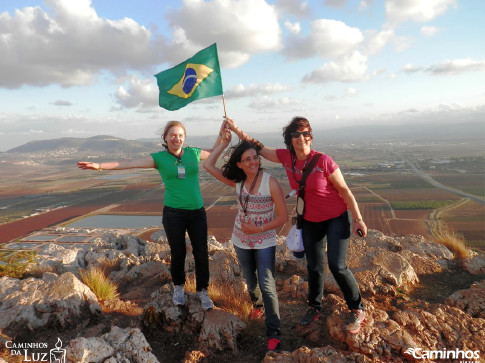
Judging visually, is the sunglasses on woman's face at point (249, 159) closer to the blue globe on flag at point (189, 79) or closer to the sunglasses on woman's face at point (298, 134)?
the sunglasses on woman's face at point (298, 134)

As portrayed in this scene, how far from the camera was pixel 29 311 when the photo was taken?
3574 mm

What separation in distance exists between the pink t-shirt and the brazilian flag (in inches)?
84.4

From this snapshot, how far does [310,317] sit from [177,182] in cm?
232

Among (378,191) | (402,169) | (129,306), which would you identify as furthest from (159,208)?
(402,169)

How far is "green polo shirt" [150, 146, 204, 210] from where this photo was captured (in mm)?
3209

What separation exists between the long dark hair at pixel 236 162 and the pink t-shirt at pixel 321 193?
538 millimetres

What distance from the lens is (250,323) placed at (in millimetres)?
3467

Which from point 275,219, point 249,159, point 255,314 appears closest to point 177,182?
point 249,159

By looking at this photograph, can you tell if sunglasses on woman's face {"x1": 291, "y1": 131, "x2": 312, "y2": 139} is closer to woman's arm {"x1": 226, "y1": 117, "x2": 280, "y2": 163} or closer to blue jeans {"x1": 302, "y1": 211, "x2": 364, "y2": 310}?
woman's arm {"x1": 226, "y1": 117, "x2": 280, "y2": 163}

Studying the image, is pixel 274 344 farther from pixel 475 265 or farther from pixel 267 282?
pixel 475 265

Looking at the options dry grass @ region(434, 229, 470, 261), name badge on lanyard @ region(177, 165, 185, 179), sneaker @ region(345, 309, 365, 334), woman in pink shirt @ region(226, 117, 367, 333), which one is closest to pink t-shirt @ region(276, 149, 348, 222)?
woman in pink shirt @ region(226, 117, 367, 333)

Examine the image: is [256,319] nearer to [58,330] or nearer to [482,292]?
[58,330]

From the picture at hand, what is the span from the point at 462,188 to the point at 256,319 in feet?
231

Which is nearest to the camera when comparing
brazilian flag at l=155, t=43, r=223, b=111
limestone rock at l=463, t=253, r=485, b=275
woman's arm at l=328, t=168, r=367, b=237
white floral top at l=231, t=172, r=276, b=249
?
woman's arm at l=328, t=168, r=367, b=237
